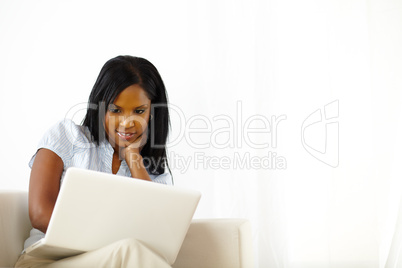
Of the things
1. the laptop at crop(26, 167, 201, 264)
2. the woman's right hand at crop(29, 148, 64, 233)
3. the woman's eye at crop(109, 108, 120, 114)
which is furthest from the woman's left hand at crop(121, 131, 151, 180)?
the laptop at crop(26, 167, 201, 264)

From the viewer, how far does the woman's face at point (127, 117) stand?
1.61 meters

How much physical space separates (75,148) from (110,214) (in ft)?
1.72

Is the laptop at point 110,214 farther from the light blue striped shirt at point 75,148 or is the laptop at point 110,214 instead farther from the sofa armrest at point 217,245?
Answer: the light blue striped shirt at point 75,148

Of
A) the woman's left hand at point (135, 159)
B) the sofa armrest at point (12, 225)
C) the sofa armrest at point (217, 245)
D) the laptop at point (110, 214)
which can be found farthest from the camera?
the woman's left hand at point (135, 159)

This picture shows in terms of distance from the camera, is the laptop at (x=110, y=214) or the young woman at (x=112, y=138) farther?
the young woman at (x=112, y=138)

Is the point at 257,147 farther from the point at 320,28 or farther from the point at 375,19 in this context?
the point at 375,19

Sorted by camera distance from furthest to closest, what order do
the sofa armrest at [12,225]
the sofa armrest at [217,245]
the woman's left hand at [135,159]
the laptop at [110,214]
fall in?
the woman's left hand at [135,159], the sofa armrest at [217,245], the sofa armrest at [12,225], the laptop at [110,214]

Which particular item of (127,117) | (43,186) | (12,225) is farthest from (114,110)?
(12,225)

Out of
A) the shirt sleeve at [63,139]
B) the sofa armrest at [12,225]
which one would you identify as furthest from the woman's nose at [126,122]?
the sofa armrest at [12,225]

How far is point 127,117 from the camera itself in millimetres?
1627

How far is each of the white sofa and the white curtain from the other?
1.88 feet

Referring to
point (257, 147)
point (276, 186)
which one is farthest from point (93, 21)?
point (276, 186)

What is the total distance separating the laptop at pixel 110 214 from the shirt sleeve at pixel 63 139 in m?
0.43

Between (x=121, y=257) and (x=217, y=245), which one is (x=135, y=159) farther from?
(x=121, y=257)
